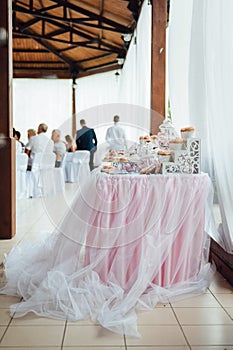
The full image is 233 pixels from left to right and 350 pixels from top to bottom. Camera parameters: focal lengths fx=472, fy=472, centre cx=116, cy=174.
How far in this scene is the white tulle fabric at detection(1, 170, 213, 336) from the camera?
272 centimetres

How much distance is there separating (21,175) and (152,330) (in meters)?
5.35

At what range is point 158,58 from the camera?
550 cm

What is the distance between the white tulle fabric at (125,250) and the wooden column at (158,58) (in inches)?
101

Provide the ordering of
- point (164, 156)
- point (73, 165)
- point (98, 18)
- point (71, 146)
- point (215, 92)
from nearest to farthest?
point (215, 92) → point (164, 156) → point (98, 18) → point (73, 165) → point (71, 146)

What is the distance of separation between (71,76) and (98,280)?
37.9ft

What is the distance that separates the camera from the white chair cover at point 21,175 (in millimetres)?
7184

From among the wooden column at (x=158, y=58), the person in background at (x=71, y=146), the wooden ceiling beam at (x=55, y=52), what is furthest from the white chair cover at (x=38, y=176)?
the wooden ceiling beam at (x=55, y=52)

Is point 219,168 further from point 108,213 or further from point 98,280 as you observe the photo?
point 98,280

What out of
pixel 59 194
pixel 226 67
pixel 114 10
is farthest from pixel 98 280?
pixel 114 10

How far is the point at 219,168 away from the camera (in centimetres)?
297

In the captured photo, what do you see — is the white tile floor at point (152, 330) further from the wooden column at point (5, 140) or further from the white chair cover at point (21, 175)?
the white chair cover at point (21, 175)

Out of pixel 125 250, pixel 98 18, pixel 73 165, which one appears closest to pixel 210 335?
pixel 125 250

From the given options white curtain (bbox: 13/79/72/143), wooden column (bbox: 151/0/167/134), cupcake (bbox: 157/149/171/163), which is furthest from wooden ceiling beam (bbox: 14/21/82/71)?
cupcake (bbox: 157/149/171/163)

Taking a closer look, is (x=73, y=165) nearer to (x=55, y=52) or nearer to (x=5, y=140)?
(x=55, y=52)
